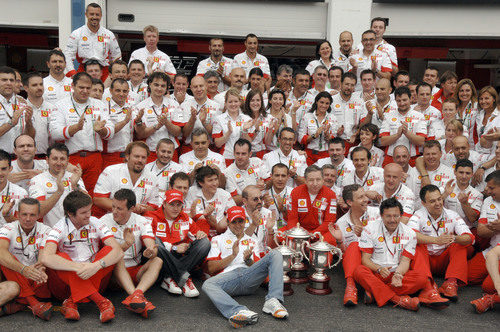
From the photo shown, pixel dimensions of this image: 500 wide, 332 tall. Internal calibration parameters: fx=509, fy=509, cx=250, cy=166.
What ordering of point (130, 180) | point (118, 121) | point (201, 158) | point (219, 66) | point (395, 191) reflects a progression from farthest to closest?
point (219, 66), point (118, 121), point (201, 158), point (395, 191), point (130, 180)

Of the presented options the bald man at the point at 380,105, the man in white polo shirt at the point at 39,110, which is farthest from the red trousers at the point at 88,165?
the bald man at the point at 380,105

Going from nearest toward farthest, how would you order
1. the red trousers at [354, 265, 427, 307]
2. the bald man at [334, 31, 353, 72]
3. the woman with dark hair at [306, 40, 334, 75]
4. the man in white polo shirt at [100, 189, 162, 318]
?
the man in white polo shirt at [100, 189, 162, 318]
the red trousers at [354, 265, 427, 307]
the woman with dark hair at [306, 40, 334, 75]
the bald man at [334, 31, 353, 72]

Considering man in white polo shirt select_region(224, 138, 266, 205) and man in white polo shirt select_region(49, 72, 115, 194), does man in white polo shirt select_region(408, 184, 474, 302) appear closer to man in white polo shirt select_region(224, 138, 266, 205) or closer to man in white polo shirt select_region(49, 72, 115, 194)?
man in white polo shirt select_region(224, 138, 266, 205)

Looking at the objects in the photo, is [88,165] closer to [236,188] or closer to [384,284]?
[236,188]

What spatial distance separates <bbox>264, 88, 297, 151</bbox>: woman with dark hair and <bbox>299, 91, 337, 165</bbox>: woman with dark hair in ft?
0.63

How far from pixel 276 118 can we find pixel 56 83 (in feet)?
10.4

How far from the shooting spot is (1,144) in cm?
603

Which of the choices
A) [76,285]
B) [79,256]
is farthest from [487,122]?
[76,285]

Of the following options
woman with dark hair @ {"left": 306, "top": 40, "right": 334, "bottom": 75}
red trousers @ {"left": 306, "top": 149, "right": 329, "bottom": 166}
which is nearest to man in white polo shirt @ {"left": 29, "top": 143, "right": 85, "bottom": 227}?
red trousers @ {"left": 306, "top": 149, "right": 329, "bottom": 166}

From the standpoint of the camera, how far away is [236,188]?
6.48 metres

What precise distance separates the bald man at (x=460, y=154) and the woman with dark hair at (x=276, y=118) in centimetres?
214

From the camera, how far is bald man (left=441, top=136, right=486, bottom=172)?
647 cm

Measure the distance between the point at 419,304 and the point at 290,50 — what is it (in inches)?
329

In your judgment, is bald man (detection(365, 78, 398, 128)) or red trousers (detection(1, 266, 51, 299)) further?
bald man (detection(365, 78, 398, 128))
